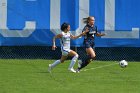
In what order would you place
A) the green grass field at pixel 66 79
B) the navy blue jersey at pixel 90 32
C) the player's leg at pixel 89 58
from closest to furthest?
the green grass field at pixel 66 79
the player's leg at pixel 89 58
the navy blue jersey at pixel 90 32

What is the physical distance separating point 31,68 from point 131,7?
18.5 ft

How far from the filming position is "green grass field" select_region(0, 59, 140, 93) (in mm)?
12739

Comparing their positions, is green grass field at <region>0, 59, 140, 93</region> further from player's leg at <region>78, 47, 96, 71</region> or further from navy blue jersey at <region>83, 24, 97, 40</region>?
navy blue jersey at <region>83, 24, 97, 40</region>

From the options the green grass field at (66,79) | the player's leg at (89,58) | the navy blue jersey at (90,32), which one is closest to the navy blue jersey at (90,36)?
the navy blue jersey at (90,32)

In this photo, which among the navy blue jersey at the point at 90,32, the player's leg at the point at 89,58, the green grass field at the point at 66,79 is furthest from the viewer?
the navy blue jersey at the point at 90,32

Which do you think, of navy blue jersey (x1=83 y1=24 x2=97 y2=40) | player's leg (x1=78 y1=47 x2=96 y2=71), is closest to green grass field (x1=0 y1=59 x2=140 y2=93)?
player's leg (x1=78 y1=47 x2=96 y2=71)

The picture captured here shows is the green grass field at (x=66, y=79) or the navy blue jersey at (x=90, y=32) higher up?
the navy blue jersey at (x=90, y=32)

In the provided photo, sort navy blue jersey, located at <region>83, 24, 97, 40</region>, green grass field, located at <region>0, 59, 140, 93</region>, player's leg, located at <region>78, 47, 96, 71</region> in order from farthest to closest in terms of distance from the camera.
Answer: navy blue jersey, located at <region>83, 24, 97, 40</region> → player's leg, located at <region>78, 47, 96, 71</region> → green grass field, located at <region>0, 59, 140, 93</region>

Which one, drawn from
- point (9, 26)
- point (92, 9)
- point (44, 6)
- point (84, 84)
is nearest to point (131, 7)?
A: point (92, 9)

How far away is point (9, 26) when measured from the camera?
21.7 metres

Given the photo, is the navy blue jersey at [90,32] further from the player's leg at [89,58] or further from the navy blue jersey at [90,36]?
the player's leg at [89,58]

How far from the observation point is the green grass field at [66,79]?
12739 mm

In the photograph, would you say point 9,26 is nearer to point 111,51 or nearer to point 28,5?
point 28,5

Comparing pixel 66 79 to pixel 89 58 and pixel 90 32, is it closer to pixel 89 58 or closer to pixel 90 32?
pixel 89 58
